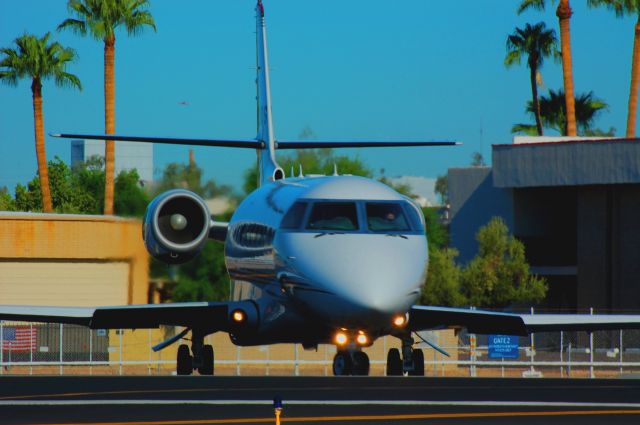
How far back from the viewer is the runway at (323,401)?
1627 centimetres

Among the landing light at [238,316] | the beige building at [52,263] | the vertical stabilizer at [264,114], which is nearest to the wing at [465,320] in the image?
the landing light at [238,316]

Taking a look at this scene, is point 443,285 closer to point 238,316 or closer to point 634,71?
point 634,71

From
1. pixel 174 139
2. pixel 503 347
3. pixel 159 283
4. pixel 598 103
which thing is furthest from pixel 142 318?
pixel 598 103

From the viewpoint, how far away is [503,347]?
4162 cm

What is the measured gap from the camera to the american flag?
144ft

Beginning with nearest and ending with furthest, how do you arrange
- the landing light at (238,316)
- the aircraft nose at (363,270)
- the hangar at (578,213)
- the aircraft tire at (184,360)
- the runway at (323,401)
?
the runway at (323,401) < the aircraft nose at (363,270) < the landing light at (238,316) < the aircraft tire at (184,360) < the hangar at (578,213)

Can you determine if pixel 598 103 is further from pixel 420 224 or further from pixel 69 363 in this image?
pixel 420 224

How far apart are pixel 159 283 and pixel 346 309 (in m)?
14.0

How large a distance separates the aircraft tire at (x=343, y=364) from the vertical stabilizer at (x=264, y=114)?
6638 mm

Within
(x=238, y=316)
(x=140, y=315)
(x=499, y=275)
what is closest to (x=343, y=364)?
(x=238, y=316)

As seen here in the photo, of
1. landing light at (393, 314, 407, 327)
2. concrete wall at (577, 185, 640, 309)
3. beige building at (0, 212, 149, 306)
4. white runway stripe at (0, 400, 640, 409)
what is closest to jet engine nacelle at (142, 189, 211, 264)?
landing light at (393, 314, 407, 327)

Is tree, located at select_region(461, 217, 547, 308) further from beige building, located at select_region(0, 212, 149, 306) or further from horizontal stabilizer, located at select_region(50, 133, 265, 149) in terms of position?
horizontal stabilizer, located at select_region(50, 133, 265, 149)

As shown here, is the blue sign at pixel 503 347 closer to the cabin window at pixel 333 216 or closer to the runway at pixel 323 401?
the runway at pixel 323 401

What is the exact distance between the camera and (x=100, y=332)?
1735 inches
